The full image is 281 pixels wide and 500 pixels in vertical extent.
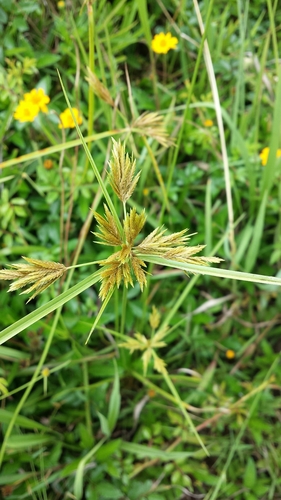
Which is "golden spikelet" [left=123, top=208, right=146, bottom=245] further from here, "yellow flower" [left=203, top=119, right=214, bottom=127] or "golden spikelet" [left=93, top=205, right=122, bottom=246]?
"yellow flower" [left=203, top=119, right=214, bottom=127]

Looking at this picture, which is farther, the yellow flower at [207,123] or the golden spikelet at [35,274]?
the yellow flower at [207,123]

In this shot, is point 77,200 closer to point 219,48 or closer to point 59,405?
point 59,405

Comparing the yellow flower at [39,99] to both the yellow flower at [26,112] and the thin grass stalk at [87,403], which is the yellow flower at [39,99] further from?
the thin grass stalk at [87,403]

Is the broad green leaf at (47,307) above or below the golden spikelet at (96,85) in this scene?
below

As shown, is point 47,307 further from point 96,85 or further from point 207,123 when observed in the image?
point 207,123

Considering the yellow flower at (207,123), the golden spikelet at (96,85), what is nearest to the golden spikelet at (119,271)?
the golden spikelet at (96,85)

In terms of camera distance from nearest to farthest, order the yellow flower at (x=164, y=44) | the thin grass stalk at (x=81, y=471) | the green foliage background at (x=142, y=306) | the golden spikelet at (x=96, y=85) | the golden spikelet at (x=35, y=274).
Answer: the golden spikelet at (x=35, y=274), the golden spikelet at (x=96, y=85), the thin grass stalk at (x=81, y=471), the green foliage background at (x=142, y=306), the yellow flower at (x=164, y=44)

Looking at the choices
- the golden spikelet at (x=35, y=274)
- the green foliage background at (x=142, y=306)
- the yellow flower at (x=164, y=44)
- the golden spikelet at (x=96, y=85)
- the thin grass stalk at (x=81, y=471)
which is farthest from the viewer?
the yellow flower at (x=164, y=44)

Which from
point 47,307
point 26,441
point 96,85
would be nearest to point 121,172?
point 47,307

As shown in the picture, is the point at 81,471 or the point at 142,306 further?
the point at 142,306

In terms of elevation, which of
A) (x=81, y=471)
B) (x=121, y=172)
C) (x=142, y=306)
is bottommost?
(x=81, y=471)
